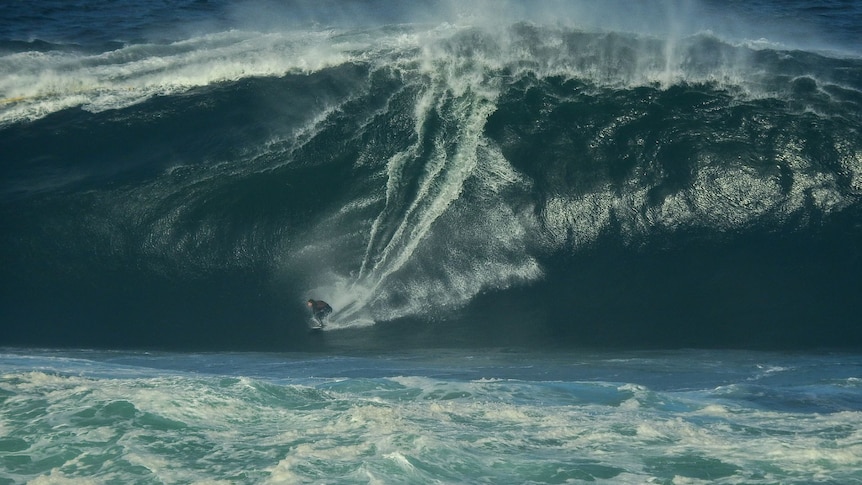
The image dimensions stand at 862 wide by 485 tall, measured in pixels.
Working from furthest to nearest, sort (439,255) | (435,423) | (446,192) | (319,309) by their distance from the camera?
(446,192)
(439,255)
(319,309)
(435,423)

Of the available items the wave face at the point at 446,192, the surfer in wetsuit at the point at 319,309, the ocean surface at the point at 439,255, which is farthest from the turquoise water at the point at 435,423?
the wave face at the point at 446,192

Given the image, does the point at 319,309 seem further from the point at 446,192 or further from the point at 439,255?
the point at 446,192

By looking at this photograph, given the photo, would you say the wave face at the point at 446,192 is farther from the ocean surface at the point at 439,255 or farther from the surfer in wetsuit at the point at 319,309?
the surfer in wetsuit at the point at 319,309

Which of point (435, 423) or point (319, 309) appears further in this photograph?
point (319, 309)

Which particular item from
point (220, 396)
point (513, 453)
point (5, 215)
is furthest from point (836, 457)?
point (5, 215)

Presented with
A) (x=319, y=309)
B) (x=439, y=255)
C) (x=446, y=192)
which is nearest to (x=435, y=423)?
(x=319, y=309)

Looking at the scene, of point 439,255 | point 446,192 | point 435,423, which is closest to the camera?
point 435,423

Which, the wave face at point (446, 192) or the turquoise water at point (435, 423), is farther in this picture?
the wave face at point (446, 192)

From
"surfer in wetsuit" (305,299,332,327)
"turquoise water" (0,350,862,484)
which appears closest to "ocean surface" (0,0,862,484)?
"turquoise water" (0,350,862,484)
